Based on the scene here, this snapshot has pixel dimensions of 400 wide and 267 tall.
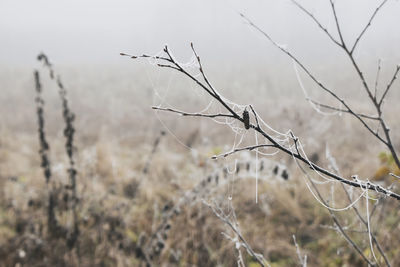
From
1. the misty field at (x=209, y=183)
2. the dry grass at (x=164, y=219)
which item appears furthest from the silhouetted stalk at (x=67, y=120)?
the dry grass at (x=164, y=219)

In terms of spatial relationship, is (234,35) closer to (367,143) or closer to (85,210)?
(367,143)

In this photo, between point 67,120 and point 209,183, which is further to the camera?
point 209,183

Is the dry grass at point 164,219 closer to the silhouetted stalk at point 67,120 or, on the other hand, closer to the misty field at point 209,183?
the misty field at point 209,183

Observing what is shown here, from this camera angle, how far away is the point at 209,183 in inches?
99.8

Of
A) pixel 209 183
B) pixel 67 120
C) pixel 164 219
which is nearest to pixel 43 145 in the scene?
pixel 67 120

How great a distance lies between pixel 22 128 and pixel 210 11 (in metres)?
25.1

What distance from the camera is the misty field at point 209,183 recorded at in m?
0.95

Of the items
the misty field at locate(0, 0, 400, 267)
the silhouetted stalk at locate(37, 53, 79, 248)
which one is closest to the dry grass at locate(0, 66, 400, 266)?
the misty field at locate(0, 0, 400, 267)

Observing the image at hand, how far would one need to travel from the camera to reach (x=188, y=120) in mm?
10461

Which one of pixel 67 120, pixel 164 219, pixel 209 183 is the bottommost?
pixel 164 219

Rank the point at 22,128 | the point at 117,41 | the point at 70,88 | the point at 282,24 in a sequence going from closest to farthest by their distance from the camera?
the point at 22,128
the point at 70,88
the point at 282,24
the point at 117,41

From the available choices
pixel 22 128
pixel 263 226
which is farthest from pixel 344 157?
pixel 22 128

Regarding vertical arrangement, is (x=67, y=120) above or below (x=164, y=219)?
above

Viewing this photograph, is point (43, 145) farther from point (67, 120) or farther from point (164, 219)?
point (164, 219)
